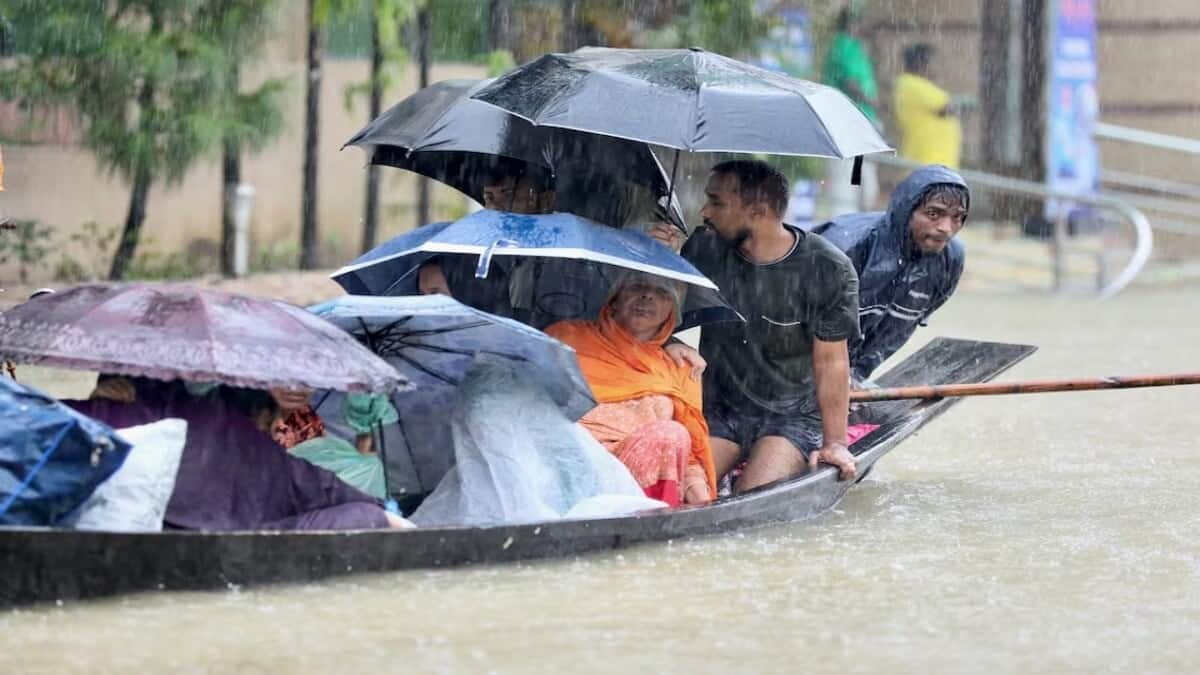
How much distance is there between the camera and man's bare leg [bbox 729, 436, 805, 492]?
7.44 m

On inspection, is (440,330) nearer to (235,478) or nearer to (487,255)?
(487,255)

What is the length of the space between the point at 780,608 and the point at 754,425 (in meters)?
1.73

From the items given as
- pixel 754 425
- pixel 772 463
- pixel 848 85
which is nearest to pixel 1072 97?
pixel 848 85

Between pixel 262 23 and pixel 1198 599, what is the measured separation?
8760 mm

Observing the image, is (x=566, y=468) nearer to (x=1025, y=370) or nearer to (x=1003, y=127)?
(x=1025, y=370)

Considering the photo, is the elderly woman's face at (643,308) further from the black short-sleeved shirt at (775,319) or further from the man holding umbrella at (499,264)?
the man holding umbrella at (499,264)

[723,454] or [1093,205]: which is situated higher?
[1093,205]

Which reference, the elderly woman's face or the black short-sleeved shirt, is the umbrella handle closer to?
the elderly woman's face

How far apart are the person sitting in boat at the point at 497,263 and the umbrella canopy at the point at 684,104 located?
0.41 m

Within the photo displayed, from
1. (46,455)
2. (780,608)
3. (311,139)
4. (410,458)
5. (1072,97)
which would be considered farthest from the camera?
(1072,97)

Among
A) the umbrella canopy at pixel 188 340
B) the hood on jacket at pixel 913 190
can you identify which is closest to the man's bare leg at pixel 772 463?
the hood on jacket at pixel 913 190

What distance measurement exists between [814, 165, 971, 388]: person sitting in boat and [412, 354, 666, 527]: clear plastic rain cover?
1.94 m

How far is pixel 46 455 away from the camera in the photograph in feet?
17.3

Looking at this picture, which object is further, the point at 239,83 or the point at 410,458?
the point at 239,83
